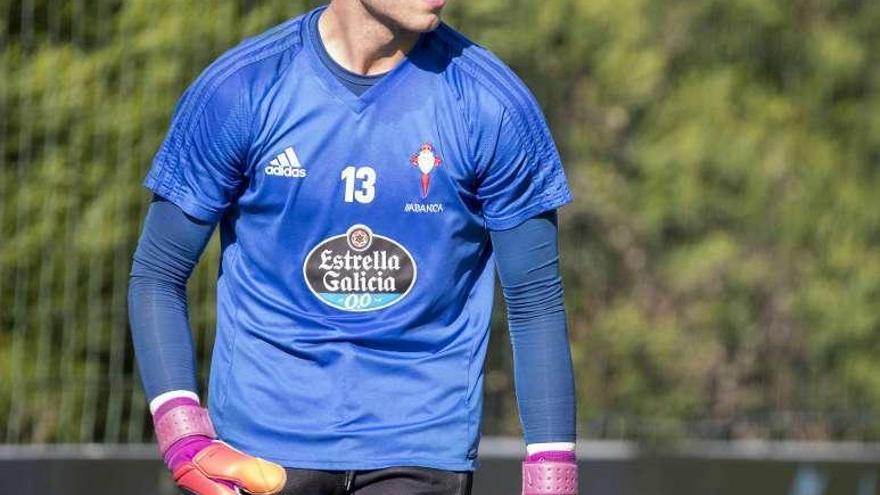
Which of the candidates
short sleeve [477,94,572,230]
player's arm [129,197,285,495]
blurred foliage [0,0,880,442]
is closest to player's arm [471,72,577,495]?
short sleeve [477,94,572,230]

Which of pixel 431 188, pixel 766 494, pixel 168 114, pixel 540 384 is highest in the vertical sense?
pixel 168 114

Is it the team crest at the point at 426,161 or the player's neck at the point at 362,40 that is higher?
the player's neck at the point at 362,40

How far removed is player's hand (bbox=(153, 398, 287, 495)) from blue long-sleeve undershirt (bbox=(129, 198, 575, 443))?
7 centimetres

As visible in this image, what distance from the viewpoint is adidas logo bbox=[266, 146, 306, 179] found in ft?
12.0

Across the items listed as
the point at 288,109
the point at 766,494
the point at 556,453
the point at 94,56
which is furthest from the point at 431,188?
the point at 766,494

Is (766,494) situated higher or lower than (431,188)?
lower

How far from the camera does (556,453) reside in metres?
3.77

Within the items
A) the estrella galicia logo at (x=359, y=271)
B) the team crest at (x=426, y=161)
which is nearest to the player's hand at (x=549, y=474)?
the estrella galicia logo at (x=359, y=271)

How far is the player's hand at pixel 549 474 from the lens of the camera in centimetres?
377

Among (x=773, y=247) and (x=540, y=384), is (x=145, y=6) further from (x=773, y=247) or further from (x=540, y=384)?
(x=540, y=384)

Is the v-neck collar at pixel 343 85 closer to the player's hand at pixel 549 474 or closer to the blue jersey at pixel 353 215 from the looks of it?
the blue jersey at pixel 353 215

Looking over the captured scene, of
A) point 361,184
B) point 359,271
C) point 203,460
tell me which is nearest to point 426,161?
point 361,184

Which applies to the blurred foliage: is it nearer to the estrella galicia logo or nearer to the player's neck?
the player's neck

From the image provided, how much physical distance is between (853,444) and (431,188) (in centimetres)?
436
